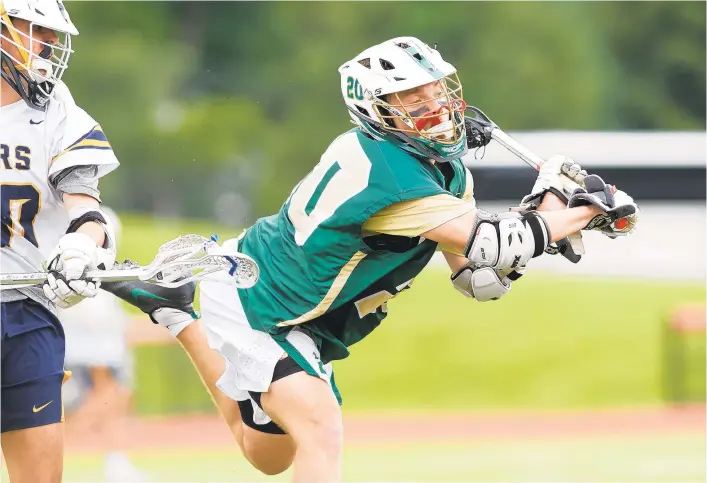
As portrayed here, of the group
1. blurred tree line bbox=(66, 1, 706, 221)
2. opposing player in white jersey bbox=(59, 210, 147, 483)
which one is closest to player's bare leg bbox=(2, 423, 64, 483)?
opposing player in white jersey bbox=(59, 210, 147, 483)

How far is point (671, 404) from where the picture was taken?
12.8m

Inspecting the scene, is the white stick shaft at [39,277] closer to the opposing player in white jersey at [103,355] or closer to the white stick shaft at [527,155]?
the white stick shaft at [527,155]

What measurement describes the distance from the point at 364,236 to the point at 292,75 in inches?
855

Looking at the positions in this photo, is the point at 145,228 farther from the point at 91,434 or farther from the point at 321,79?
the point at 91,434

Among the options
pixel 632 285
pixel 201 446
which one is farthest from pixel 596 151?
pixel 201 446

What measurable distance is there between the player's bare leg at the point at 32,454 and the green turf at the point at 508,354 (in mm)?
8162

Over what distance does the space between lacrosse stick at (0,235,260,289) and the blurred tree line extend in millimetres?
16236

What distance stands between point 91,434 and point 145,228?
9.12m

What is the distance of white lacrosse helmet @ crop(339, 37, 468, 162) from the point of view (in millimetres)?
4543

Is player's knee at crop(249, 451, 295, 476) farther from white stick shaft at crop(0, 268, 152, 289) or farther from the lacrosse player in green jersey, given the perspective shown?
white stick shaft at crop(0, 268, 152, 289)

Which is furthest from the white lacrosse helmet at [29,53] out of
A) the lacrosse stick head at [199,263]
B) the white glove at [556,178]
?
the white glove at [556,178]

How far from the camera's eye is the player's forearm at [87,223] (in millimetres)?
4469

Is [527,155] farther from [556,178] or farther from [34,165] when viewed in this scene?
[34,165]

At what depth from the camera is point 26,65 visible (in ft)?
14.5
